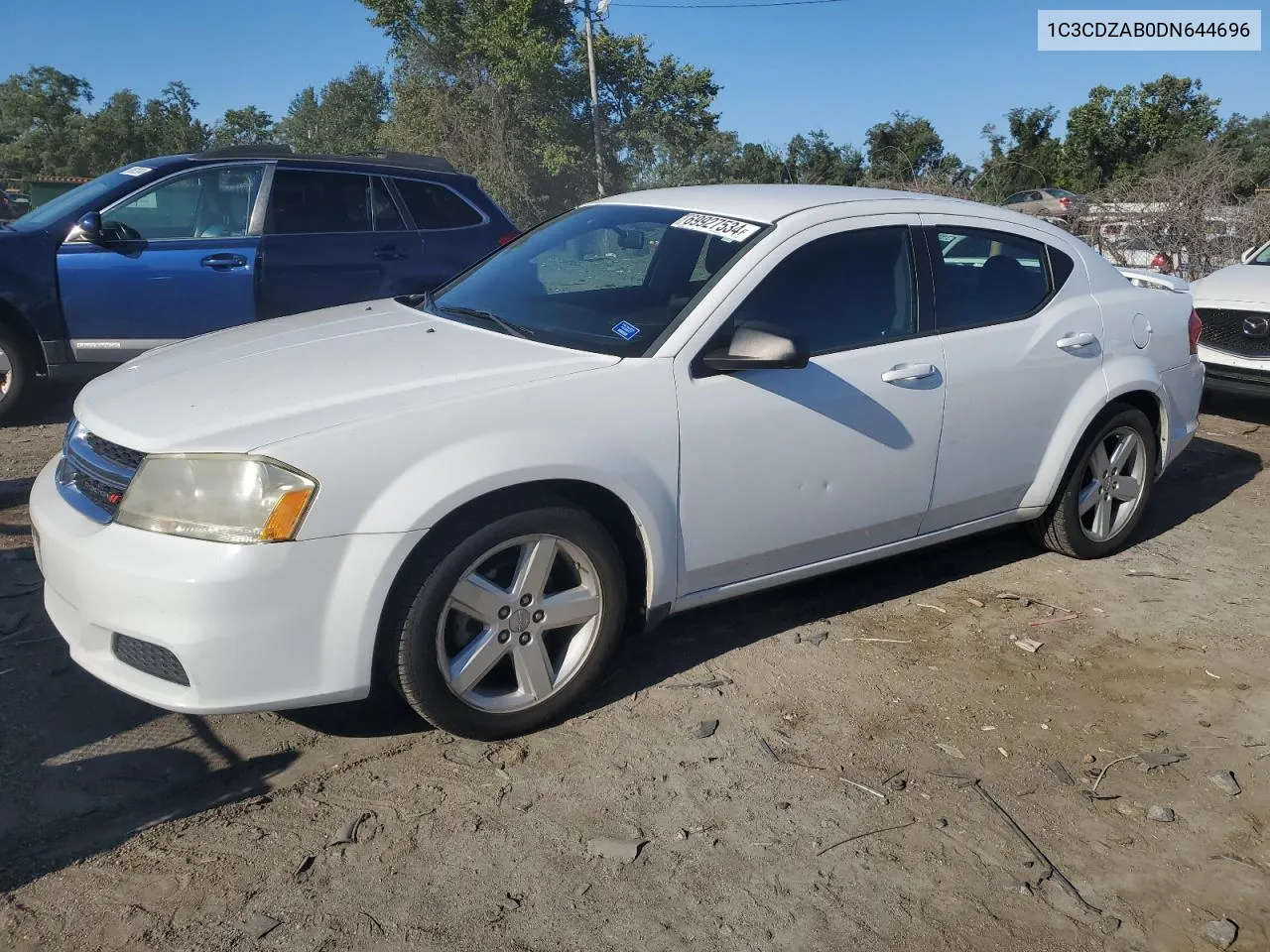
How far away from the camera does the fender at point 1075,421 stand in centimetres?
457

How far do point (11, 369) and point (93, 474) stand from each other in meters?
4.32

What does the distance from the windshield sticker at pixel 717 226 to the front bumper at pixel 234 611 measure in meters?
1.67

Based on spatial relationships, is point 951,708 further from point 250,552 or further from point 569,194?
point 569,194

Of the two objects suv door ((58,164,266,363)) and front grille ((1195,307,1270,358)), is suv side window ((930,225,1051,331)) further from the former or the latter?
suv door ((58,164,266,363))

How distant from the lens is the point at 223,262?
272 inches

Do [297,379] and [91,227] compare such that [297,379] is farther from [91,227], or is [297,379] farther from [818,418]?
[91,227]

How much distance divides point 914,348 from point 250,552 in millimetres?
2482

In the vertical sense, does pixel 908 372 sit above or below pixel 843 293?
below

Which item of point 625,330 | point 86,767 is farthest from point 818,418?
point 86,767

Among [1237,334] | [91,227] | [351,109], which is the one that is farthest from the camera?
[351,109]

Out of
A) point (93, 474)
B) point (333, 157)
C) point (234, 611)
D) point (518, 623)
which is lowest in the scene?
point (518, 623)

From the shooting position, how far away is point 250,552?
9.14ft

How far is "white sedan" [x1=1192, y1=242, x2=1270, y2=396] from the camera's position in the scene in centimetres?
768

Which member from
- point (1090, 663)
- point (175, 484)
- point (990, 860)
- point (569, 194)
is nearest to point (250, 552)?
point (175, 484)
